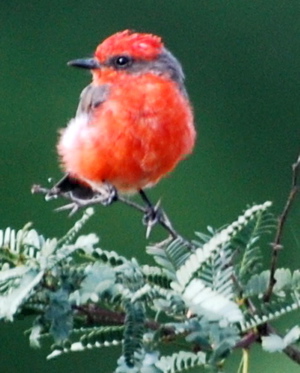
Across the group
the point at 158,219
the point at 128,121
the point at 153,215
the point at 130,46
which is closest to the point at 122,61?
the point at 130,46

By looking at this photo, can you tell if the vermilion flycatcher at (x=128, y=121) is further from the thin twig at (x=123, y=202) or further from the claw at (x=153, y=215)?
the claw at (x=153, y=215)

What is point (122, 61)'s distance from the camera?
4867 millimetres

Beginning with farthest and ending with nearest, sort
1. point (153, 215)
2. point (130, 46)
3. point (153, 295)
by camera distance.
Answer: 1. point (130, 46)
2. point (153, 215)
3. point (153, 295)

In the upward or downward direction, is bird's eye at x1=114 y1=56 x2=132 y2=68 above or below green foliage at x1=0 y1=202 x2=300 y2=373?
above

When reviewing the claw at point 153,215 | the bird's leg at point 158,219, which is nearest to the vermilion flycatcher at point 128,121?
the bird's leg at point 158,219

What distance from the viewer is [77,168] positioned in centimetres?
482

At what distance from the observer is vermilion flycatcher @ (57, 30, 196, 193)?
4648 millimetres

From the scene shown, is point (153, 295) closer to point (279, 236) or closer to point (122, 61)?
point (279, 236)

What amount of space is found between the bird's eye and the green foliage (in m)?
1.99

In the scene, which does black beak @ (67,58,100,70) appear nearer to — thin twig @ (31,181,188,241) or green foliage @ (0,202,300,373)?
thin twig @ (31,181,188,241)

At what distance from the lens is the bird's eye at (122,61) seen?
4.86 metres

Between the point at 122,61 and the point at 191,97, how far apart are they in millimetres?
6519

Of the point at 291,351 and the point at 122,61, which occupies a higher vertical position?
the point at 122,61

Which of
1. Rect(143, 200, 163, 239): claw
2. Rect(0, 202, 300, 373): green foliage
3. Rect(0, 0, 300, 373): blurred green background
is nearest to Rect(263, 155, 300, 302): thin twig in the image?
Rect(0, 202, 300, 373): green foliage
